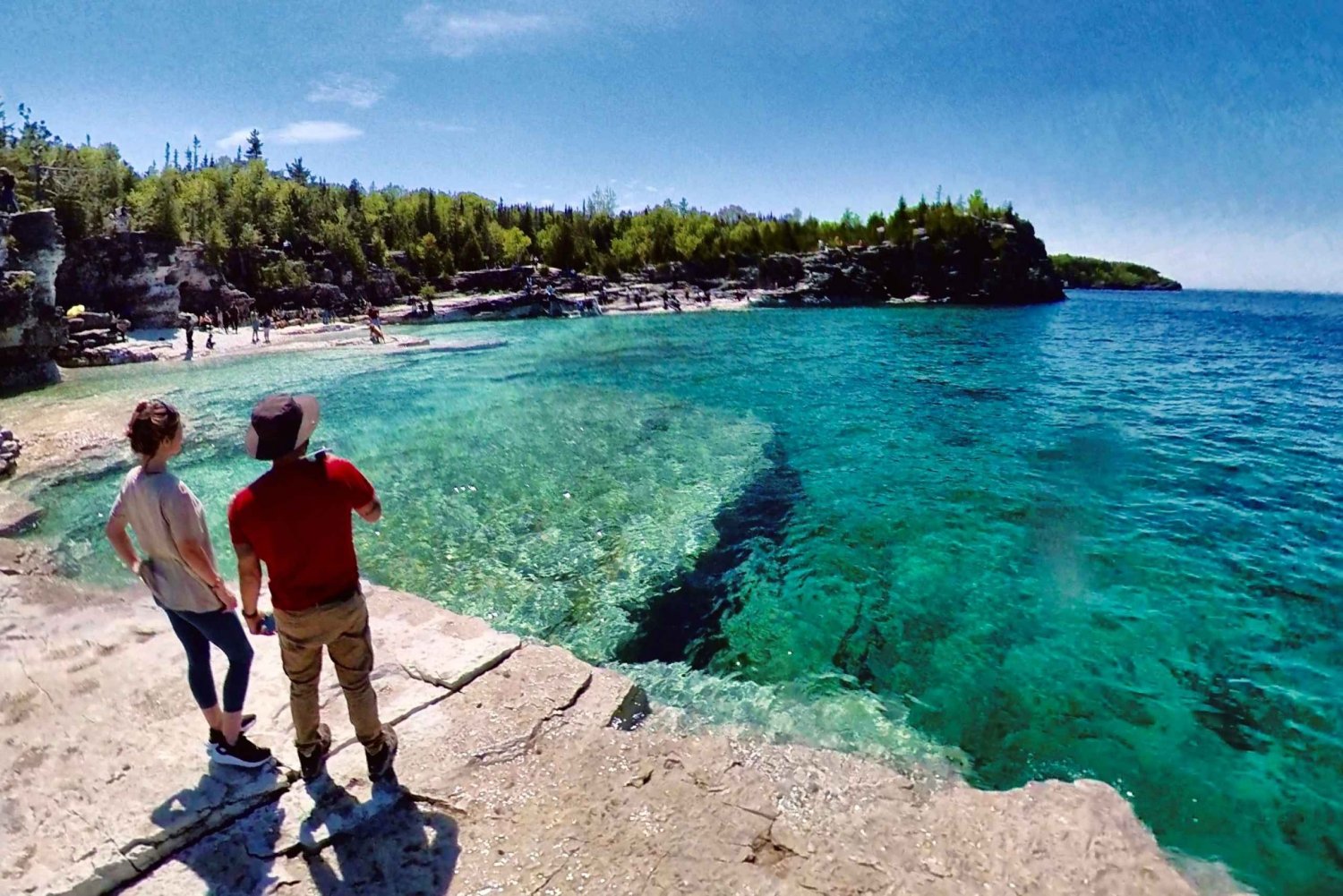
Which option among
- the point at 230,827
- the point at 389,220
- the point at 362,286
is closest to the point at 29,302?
the point at 230,827

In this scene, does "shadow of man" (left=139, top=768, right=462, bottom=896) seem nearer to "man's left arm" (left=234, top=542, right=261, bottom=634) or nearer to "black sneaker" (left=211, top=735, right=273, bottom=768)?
"black sneaker" (left=211, top=735, right=273, bottom=768)

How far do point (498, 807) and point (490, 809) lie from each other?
0.05 meters

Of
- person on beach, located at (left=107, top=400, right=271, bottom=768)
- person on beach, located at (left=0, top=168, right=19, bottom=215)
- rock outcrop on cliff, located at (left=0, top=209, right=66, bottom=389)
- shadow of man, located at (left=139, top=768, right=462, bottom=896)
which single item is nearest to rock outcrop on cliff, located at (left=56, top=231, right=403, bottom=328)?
person on beach, located at (left=0, top=168, right=19, bottom=215)

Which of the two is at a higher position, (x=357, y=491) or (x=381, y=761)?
(x=357, y=491)

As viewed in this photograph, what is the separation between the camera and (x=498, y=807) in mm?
4023

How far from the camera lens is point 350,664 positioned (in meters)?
3.78

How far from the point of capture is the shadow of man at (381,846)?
3.45 m

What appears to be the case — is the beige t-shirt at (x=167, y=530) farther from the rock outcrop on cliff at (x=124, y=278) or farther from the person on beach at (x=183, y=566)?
the rock outcrop on cliff at (x=124, y=278)

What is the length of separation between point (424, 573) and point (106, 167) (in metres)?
71.4

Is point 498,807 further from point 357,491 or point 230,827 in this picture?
point 357,491

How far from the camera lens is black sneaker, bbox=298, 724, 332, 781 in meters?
3.98

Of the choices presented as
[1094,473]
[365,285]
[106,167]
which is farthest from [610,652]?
[106,167]

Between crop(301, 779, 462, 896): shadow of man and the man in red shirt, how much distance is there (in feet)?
1.65

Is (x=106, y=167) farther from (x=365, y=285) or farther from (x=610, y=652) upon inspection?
(x=610, y=652)
